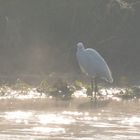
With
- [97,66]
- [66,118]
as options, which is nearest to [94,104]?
[97,66]

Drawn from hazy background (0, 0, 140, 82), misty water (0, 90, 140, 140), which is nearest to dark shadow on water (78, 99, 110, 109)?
misty water (0, 90, 140, 140)

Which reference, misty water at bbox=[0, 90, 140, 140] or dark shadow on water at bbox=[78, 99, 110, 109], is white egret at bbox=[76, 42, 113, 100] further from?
dark shadow on water at bbox=[78, 99, 110, 109]

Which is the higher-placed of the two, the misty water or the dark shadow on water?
the dark shadow on water

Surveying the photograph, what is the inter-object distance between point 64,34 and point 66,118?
1002cm

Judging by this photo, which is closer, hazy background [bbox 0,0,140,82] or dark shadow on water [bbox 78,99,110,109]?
dark shadow on water [bbox 78,99,110,109]

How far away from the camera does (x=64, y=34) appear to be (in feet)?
60.3

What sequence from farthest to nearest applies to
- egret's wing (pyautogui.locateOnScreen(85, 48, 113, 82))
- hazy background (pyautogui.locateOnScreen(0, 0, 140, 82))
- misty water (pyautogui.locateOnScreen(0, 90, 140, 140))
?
hazy background (pyautogui.locateOnScreen(0, 0, 140, 82))
egret's wing (pyautogui.locateOnScreen(85, 48, 113, 82))
misty water (pyautogui.locateOnScreen(0, 90, 140, 140))

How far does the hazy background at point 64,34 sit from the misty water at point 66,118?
5697mm

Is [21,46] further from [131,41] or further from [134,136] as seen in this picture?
[134,136]

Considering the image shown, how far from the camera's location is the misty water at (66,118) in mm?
7148

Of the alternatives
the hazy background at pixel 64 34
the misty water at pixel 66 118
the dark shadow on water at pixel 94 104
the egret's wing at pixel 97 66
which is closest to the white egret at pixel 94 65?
the egret's wing at pixel 97 66

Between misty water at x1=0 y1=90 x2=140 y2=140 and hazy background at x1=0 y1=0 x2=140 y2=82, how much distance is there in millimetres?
5697

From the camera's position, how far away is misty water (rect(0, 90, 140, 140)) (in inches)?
281

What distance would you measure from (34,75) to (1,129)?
8.61m
